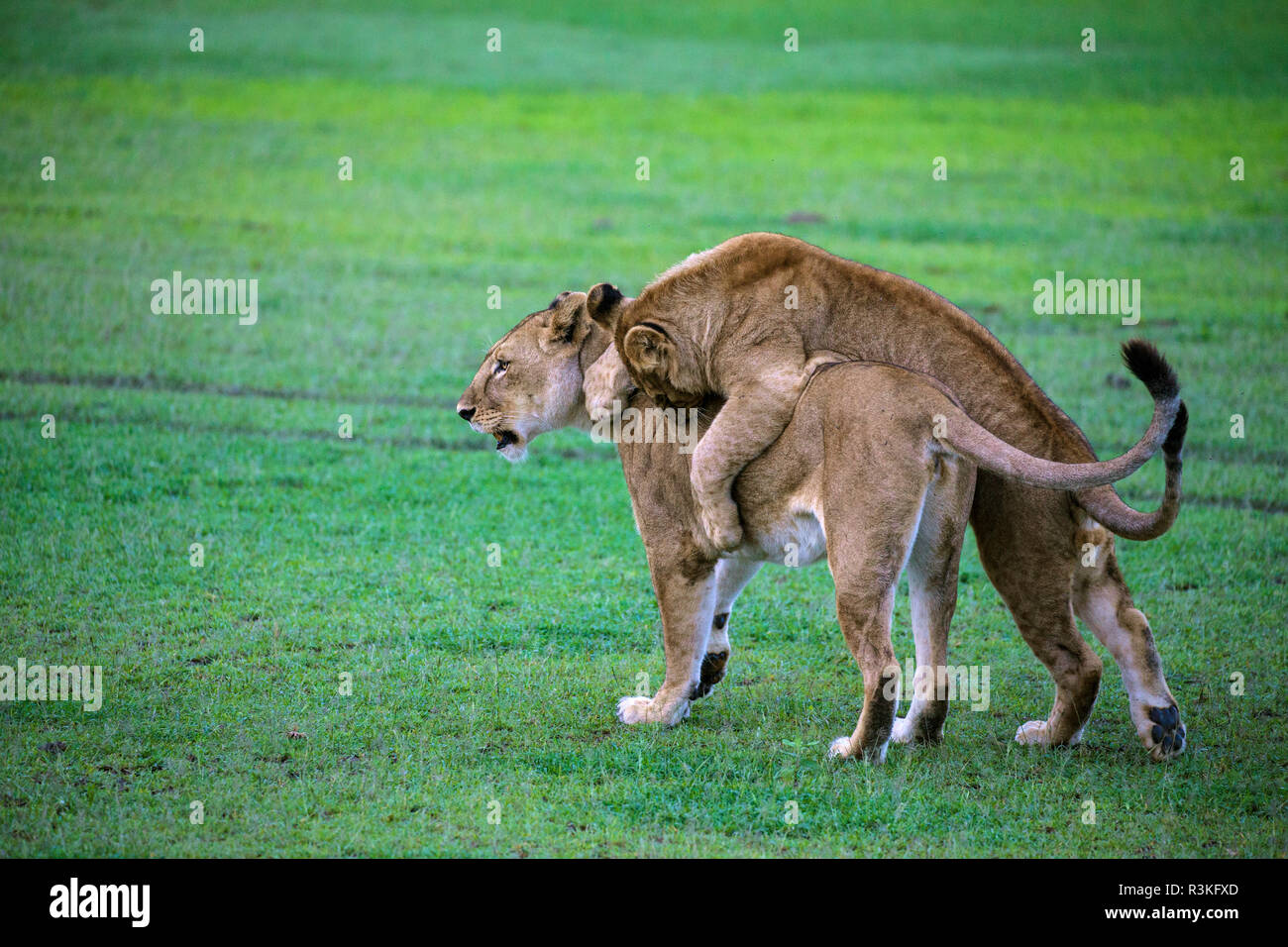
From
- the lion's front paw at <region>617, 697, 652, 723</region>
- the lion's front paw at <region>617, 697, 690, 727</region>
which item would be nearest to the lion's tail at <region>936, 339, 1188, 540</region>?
the lion's front paw at <region>617, 697, 690, 727</region>

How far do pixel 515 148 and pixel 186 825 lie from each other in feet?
62.7

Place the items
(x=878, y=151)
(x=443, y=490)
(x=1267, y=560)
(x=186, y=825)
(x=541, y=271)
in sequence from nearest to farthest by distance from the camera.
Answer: (x=186, y=825) → (x=1267, y=560) → (x=443, y=490) → (x=541, y=271) → (x=878, y=151)

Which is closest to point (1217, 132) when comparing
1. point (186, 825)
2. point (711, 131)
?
point (711, 131)

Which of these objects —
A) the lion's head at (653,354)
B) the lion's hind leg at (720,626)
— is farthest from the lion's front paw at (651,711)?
the lion's head at (653,354)

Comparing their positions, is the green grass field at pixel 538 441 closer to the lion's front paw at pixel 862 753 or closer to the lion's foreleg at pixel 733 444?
the lion's front paw at pixel 862 753

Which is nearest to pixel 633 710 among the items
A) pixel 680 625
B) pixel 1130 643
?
pixel 680 625

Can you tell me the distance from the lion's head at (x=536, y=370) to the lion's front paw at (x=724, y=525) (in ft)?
3.78

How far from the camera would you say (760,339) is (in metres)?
7.32

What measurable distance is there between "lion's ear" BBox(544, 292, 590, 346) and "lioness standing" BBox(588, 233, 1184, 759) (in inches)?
11.2

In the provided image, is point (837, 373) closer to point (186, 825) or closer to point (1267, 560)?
point (186, 825)

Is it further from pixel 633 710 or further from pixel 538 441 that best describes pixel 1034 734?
pixel 538 441

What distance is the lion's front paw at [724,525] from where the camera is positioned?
7250 millimetres

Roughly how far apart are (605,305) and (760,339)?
0.82 metres

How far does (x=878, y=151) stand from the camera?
78.8 feet
